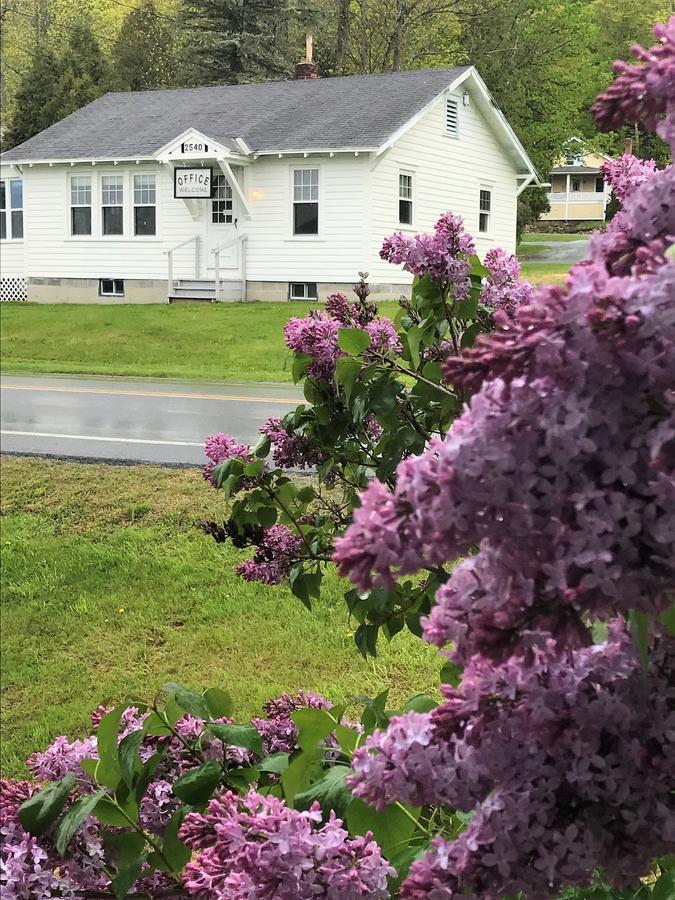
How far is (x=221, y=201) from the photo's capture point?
23484 millimetres

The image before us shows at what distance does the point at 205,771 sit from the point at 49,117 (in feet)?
118

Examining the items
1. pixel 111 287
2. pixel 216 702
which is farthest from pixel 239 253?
pixel 216 702

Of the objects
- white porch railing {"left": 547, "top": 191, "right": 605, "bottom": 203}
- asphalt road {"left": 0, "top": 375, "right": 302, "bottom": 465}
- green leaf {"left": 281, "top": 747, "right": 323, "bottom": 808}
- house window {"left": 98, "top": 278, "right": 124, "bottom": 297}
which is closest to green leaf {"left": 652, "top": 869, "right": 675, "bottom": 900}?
green leaf {"left": 281, "top": 747, "right": 323, "bottom": 808}

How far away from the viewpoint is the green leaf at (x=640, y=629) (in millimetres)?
768

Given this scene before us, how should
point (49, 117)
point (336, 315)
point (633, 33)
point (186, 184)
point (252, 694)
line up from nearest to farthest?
point (336, 315)
point (252, 694)
point (186, 184)
point (49, 117)
point (633, 33)

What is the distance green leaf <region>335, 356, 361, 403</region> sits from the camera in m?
2.07

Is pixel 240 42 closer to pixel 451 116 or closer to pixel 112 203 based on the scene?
pixel 112 203

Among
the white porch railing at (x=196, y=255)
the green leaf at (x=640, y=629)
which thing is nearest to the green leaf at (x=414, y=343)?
the green leaf at (x=640, y=629)

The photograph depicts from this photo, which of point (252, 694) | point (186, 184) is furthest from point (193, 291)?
point (252, 694)

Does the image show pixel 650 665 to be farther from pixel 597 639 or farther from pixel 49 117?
pixel 49 117

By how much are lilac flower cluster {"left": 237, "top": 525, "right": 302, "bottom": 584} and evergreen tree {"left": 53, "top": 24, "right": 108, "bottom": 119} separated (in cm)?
3485

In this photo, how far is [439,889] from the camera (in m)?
0.88

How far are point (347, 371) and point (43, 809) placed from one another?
994mm

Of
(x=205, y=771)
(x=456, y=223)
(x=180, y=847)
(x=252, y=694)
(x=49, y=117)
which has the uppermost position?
(x=49, y=117)
